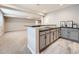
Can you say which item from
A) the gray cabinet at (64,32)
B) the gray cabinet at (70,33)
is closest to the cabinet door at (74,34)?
the gray cabinet at (70,33)

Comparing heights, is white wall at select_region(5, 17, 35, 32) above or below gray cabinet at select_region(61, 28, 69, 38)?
above

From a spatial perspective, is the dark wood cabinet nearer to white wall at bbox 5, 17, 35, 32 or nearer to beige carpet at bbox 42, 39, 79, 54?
beige carpet at bbox 42, 39, 79, 54

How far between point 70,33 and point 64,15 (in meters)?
1.55

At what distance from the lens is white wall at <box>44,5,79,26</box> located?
4.98 meters

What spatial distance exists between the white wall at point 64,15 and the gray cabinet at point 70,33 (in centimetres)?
76

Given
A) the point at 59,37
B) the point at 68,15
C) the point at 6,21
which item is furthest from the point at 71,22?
the point at 6,21

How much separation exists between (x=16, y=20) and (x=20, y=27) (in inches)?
57.3

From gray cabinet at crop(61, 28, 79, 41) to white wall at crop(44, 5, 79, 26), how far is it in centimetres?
76

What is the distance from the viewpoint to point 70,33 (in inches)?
193

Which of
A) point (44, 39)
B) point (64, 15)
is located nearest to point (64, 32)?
point (64, 15)

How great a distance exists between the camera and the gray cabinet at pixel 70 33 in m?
4.53

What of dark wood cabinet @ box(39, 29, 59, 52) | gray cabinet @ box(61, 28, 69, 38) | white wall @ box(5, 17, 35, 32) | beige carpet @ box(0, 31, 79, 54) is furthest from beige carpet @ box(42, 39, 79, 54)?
white wall @ box(5, 17, 35, 32)

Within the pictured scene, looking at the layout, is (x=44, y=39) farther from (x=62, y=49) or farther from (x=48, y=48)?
(x=62, y=49)

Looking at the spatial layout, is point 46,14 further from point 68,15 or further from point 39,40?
point 39,40
